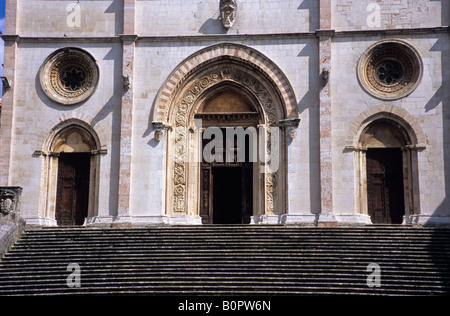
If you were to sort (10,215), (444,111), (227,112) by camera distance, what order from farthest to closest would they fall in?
(227,112) → (444,111) → (10,215)

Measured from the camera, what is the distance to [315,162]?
21.6 m

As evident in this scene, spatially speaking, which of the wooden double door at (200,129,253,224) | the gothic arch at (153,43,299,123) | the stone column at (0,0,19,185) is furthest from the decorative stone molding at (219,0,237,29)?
the stone column at (0,0,19,185)

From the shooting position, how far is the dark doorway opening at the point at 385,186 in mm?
21750

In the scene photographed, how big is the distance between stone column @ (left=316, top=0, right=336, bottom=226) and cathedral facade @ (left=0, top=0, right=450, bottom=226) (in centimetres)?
4

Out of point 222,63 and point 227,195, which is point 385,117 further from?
point 227,195

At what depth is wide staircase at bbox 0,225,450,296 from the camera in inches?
641

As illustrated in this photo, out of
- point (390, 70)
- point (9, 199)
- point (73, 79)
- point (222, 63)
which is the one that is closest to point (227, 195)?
point (222, 63)


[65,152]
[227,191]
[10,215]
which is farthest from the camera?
[227,191]

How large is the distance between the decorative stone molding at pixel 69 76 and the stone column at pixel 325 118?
8.24m

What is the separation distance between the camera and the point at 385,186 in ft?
71.9

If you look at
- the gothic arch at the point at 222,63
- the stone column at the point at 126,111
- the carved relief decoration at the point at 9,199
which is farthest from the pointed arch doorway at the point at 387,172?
the carved relief decoration at the point at 9,199

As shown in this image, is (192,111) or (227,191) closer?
(192,111)

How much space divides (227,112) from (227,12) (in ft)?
12.1

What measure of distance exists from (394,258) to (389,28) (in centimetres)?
888
